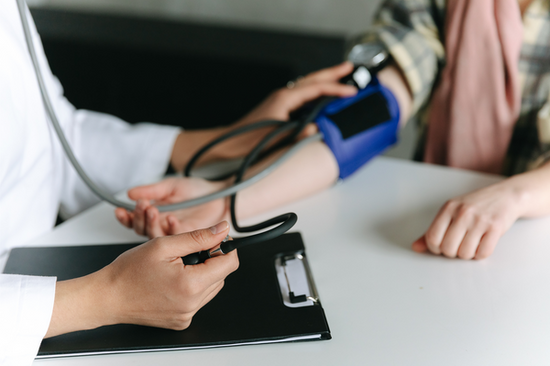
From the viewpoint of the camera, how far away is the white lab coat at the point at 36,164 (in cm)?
41

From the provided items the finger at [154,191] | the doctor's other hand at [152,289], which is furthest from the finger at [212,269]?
the finger at [154,191]

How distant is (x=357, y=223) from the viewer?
2.01ft

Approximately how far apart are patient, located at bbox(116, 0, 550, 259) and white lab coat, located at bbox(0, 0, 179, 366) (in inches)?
5.2

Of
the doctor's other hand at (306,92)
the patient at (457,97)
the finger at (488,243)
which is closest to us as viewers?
the finger at (488,243)

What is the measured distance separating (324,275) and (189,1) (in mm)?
1479

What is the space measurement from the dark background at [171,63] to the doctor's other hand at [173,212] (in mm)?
876

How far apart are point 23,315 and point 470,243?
477 mm

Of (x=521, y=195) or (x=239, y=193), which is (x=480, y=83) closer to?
(x=521, y=195)

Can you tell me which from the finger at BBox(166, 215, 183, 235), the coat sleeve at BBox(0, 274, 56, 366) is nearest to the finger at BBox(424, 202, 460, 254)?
the finger at BBox(166, 215, 183, 235)

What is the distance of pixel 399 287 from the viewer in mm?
493

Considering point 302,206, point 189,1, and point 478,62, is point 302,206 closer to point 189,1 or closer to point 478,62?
point 478,62

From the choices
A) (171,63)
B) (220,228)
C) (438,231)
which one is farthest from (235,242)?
(171,63)

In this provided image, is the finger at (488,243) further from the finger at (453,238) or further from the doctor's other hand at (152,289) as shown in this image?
the doctor's other hand at (152,289)

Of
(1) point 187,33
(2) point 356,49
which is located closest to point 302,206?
(2) point 356,49
